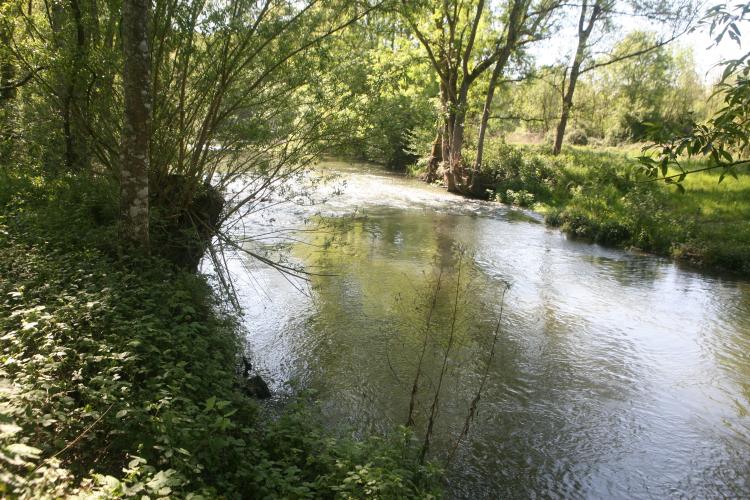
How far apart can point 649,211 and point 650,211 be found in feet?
0.15

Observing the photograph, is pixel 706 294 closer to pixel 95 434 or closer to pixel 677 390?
pixel 677 390

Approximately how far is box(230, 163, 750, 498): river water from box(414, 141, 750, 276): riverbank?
1.20 meters

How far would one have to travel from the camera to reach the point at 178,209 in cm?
893

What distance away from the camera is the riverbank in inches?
605

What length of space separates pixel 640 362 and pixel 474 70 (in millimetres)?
19183

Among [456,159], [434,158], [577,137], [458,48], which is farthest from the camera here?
[577,137]

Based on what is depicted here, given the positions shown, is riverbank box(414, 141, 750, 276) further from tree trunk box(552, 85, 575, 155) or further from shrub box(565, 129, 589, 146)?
shrub box(565, 129, 589, 146)

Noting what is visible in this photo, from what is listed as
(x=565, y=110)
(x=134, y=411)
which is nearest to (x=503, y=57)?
(x=565, y=110)

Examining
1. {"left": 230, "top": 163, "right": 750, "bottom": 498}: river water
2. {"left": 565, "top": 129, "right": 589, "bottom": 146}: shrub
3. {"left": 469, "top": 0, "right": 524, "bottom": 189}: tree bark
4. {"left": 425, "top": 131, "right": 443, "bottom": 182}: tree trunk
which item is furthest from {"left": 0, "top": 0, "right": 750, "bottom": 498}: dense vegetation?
{"left": 565, "top": 129, "right": 589, "bottom": 146}: shrub

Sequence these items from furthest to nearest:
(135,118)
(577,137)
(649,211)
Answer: (577,137), (649,211), (135,118)

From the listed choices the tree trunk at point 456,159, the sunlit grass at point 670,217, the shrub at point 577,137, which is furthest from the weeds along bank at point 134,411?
the shrub at point 577,137

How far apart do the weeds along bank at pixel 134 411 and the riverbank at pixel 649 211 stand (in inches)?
393

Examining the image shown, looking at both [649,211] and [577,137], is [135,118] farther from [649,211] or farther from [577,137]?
[577,137]

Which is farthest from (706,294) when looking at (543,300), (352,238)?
(352,238)
